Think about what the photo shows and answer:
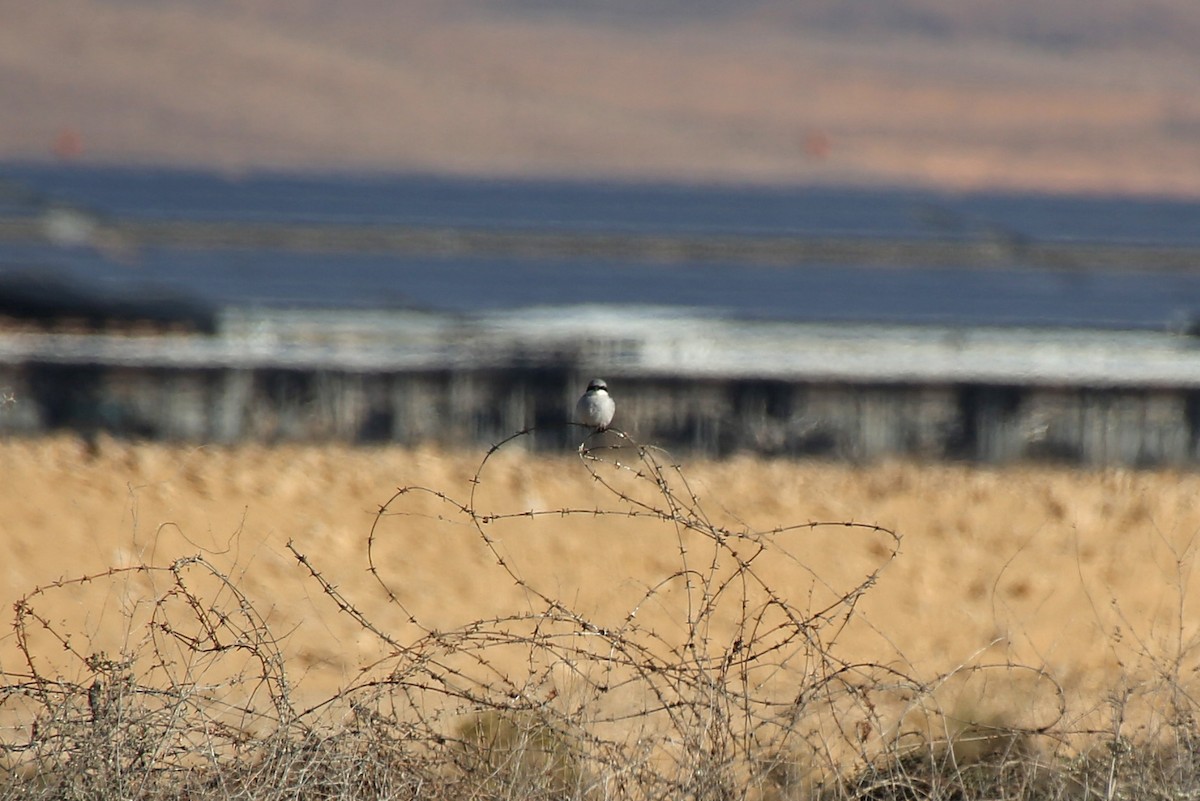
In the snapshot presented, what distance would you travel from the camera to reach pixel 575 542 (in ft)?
39.7

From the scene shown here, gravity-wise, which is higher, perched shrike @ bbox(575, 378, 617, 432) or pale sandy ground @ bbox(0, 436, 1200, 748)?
perched shrike @ bbox(575, 378, 617, 432)

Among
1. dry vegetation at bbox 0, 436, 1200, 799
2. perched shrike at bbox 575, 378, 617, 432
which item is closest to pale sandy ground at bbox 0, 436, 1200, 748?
dry vegetation at bbox 0, 436, 1200, 799

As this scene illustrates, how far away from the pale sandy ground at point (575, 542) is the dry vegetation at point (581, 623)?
0.10ft

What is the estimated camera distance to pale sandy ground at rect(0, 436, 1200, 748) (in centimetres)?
1032

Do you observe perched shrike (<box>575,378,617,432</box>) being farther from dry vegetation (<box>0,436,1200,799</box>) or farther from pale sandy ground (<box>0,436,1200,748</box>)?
pale sandy ground (<box>0,436,1200,748</box>)

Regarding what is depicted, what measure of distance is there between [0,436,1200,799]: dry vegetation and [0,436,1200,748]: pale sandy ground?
1.2 inches

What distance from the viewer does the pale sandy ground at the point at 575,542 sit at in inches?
406

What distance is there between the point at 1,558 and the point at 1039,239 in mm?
16372

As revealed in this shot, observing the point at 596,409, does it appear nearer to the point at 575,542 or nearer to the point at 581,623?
the point at 581,623

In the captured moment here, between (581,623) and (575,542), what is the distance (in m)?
6.42

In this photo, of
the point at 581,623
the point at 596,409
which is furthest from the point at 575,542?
the point at 581,623

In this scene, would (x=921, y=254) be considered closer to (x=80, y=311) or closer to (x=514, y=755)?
(x=80, y=311)

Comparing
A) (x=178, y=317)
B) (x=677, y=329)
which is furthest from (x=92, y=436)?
(x=677, y=329)

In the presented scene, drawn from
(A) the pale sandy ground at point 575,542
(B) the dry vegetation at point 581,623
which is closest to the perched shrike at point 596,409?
(B) the dry vegetation at point 581,623
